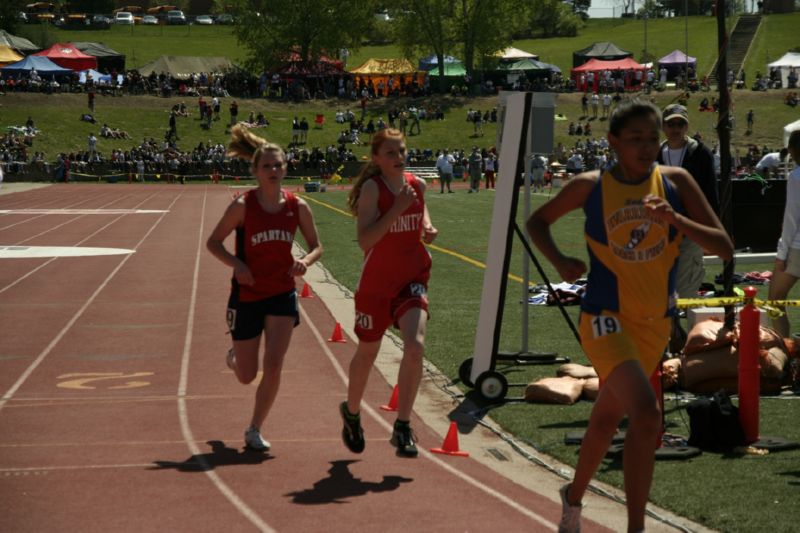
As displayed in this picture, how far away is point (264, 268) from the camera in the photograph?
8023mm

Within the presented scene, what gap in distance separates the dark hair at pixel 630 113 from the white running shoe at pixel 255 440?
11.6 feet

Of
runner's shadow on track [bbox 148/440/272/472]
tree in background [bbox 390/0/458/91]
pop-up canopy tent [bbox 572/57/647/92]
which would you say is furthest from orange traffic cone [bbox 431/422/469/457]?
tree in background [bbox 390/0/458/91]

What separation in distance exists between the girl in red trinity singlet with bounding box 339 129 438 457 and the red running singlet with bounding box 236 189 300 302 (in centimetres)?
50

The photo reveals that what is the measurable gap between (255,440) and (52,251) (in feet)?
60.1

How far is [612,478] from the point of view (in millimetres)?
7340

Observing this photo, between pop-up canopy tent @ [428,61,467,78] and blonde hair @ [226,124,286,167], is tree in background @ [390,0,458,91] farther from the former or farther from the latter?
blonde hair @ [226,124,286,167]

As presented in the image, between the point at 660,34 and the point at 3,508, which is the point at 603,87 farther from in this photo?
the point at 3,508

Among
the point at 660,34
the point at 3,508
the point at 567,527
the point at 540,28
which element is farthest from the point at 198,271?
the point at 540,28

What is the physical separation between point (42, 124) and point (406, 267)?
68796 mm

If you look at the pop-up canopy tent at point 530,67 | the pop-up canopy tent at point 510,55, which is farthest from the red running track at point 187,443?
the pop-up canopy tent at point 510,55

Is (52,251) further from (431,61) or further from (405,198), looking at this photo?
(431,61)

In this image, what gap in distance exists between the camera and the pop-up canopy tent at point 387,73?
300 ft

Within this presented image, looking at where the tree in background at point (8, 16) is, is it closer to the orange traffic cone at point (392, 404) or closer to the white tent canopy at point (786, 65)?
the white tent canopy at point (786, 65)

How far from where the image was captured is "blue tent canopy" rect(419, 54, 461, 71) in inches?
3846
